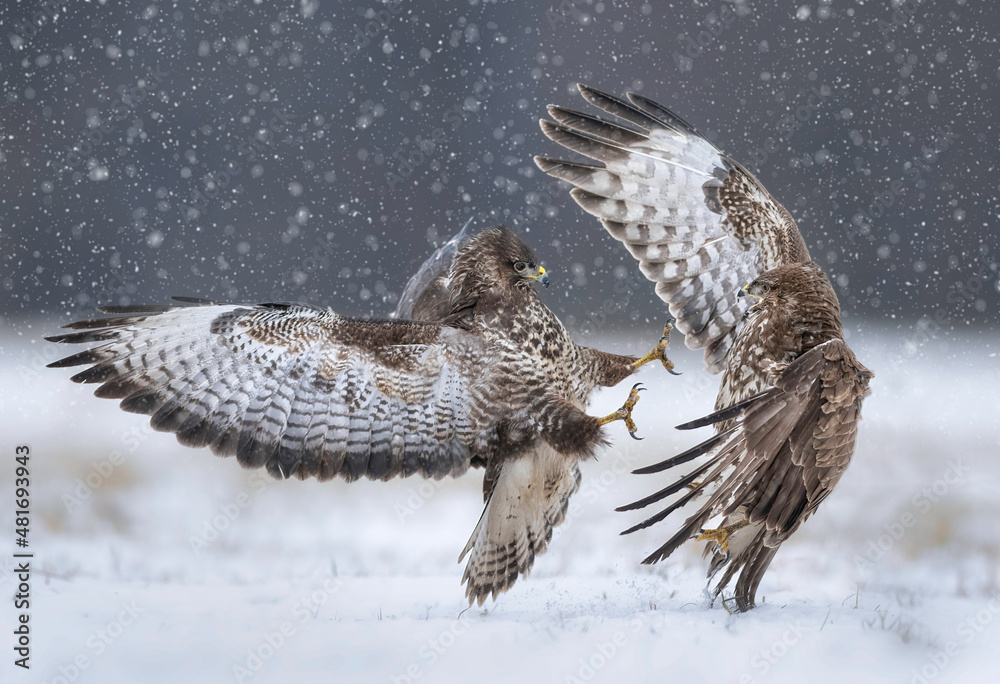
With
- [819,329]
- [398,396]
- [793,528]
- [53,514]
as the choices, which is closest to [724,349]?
[819,329]

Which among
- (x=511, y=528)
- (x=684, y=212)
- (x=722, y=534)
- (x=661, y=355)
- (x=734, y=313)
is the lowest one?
(x=511, y=528)

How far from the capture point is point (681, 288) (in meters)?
2.25

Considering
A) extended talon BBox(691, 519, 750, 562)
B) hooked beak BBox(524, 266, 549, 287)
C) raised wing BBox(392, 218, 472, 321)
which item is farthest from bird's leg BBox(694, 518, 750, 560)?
raised wing BBox(392, 218, 472, 321)

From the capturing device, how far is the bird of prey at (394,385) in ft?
6.17

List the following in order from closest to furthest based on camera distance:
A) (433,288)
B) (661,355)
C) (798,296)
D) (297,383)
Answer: (798,296) < (297,383) < (661,355) < (433,288)

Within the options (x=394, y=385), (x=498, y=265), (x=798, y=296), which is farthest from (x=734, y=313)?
(x=394, y=385)

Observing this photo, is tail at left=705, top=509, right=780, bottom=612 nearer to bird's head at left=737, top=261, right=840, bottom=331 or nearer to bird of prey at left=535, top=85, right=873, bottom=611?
bird of prey at left=535, top=85, right=873, bottom=611

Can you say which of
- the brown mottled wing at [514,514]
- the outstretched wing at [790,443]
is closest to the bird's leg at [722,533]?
the outstretched wing at [790,443]

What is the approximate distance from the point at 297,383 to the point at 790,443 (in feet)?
3.50

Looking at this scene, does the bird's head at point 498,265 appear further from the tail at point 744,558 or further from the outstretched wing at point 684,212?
the tail at point 744,558

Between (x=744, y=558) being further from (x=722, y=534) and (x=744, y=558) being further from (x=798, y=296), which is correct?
(x=798, y=296)

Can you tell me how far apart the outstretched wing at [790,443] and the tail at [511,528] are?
578mm

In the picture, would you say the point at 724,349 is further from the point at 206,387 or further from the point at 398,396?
the point at 206,387

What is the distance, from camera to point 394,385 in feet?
6.43
